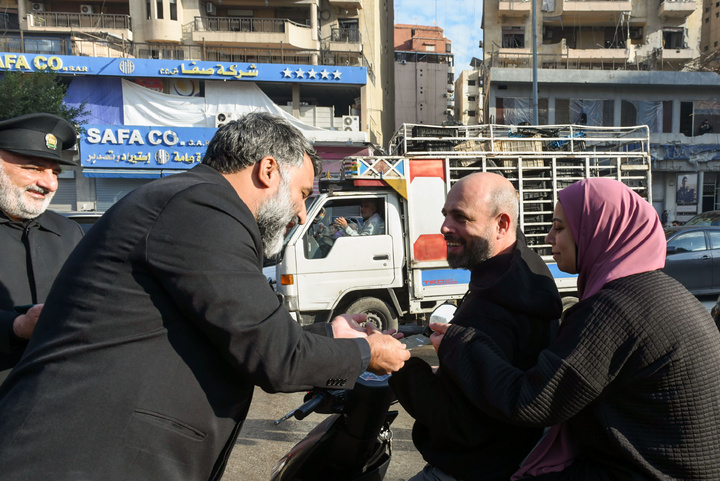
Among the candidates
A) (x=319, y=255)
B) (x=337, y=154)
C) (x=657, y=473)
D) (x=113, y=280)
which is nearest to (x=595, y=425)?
(x=657, y=473)

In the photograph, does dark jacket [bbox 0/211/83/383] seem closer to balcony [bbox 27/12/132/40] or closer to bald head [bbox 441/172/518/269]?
bald head [bbox 441/172/518/269]

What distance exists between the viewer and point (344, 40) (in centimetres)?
2514

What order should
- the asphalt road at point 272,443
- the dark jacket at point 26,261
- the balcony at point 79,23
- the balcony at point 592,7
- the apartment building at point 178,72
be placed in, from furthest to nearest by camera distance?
1. the balcony at point 592,7
2. the balcony at point 79,23
3. the apartment building at point 178,72
4. the asphalt road at point 272,443
5. the dark jacket at point 26,261

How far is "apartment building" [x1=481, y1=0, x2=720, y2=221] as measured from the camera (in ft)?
83.5

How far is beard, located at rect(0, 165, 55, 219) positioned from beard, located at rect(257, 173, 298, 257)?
1321 millimetres

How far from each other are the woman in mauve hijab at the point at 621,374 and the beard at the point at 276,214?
66cm

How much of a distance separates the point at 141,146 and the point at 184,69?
3.81m

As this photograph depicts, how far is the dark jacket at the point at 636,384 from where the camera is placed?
49.7 inches

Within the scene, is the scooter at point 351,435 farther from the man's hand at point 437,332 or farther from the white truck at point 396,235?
the white truck at point 396,235

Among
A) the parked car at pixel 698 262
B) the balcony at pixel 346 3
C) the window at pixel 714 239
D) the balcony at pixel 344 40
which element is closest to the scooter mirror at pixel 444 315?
the parked car at pixel 698 262

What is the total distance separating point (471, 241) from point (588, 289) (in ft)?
1.73

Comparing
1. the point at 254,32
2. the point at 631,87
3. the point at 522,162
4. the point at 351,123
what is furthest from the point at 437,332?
the point at 631,87

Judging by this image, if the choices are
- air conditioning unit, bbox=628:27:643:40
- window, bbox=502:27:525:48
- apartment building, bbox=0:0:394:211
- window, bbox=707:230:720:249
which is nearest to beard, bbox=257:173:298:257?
window, bbox=707:230:720:249

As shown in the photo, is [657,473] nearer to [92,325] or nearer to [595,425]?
[595,425]
